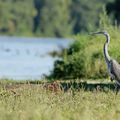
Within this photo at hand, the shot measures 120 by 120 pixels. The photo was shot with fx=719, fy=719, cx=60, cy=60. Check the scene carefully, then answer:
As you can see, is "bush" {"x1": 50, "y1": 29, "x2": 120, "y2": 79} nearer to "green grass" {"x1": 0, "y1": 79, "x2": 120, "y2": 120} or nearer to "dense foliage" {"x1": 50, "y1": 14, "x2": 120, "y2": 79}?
"dense foliage" {"x1": 50, "y1": 14, "x2": 120, "y2": 79}

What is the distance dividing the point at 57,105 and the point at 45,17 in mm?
89232

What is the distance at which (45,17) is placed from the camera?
340 ft

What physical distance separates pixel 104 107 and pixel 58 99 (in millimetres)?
1373

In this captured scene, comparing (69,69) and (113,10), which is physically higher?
(113,10)

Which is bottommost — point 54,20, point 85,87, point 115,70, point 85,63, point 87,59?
point 85,87

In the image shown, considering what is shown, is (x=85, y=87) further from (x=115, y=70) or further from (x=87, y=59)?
(x=87, y=59)

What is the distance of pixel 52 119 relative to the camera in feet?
37.6

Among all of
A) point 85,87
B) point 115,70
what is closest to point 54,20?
point 85,87

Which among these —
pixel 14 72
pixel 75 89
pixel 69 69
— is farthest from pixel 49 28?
pixel 75 89

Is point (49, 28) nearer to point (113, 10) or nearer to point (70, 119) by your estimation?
point (113, 10)

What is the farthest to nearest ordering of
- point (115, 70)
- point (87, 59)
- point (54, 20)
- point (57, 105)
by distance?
point (54, 20)
point (87, 59)
point (115, 70)
point (57, 105)

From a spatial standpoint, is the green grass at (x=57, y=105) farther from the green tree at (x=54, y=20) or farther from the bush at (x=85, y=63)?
the green tree at (x=54, y=20)

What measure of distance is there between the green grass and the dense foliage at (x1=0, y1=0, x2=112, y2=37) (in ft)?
272

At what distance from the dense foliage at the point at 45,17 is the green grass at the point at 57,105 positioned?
83.0 meters
